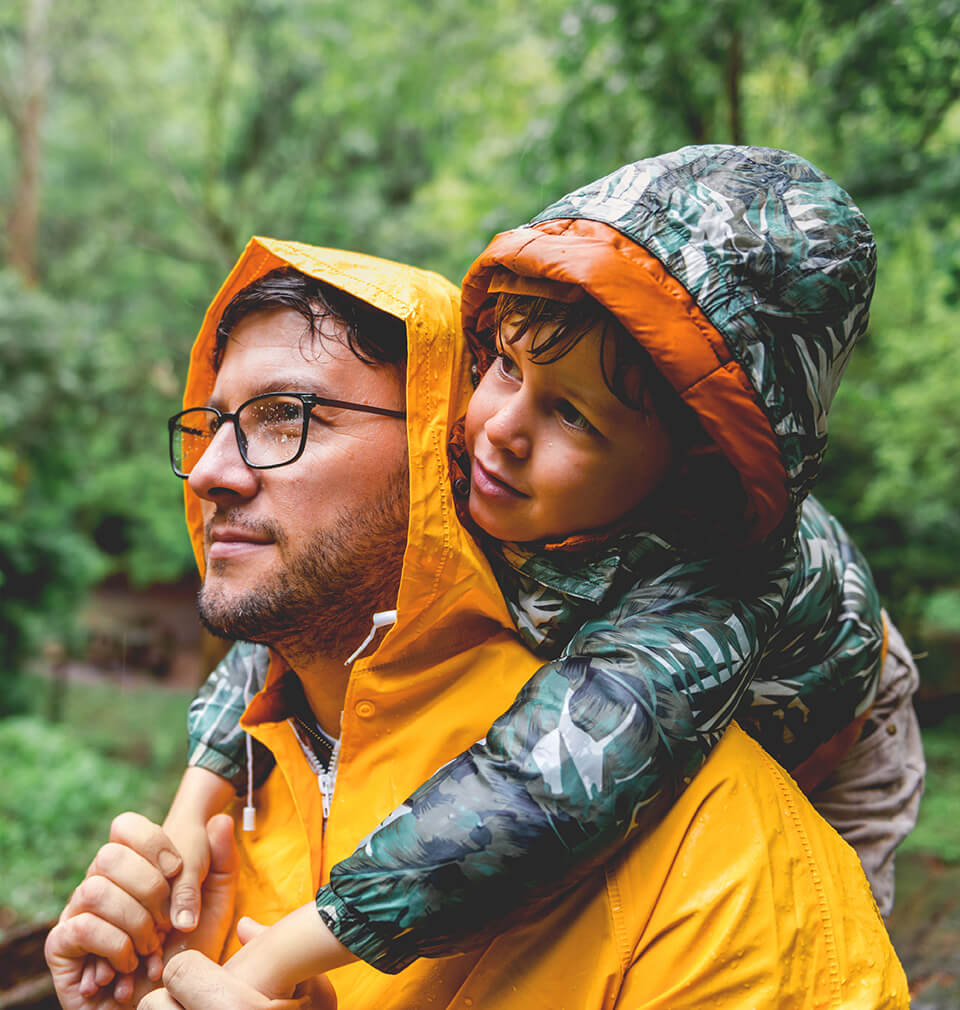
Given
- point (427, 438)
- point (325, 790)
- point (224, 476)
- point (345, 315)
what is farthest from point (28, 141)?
point (325, 790)

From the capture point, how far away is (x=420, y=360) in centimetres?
175

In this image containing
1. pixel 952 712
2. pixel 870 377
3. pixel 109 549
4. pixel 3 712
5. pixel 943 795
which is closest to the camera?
pixel 943 795

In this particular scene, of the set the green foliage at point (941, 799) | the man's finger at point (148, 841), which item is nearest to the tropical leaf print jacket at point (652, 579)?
the man's finger at point (148, 841)

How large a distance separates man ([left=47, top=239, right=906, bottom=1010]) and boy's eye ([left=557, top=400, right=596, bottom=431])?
31 centimetres

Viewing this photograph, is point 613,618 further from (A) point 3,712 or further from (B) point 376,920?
(A) point 3,712

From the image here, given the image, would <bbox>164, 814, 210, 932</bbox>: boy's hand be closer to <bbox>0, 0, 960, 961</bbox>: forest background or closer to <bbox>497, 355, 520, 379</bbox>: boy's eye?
<bbox>497, 355, 520, 379</bbox>: boy's eye

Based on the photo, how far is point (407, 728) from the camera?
1.71 m

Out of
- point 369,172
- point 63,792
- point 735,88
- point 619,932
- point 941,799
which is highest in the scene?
point 369,172

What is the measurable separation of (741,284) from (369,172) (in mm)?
11984

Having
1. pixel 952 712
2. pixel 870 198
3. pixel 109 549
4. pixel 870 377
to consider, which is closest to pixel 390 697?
pixel 870 198

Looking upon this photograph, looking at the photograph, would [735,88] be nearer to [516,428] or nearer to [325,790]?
[516,428]

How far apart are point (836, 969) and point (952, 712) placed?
9153mm

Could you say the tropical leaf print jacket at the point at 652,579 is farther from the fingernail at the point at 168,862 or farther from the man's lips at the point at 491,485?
the fingernail at the point at 168,862

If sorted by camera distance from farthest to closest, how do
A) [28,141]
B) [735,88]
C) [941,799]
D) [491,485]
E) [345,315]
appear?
[28,141] → [941,799] → [735,88] → [345,315] → [491,485]
